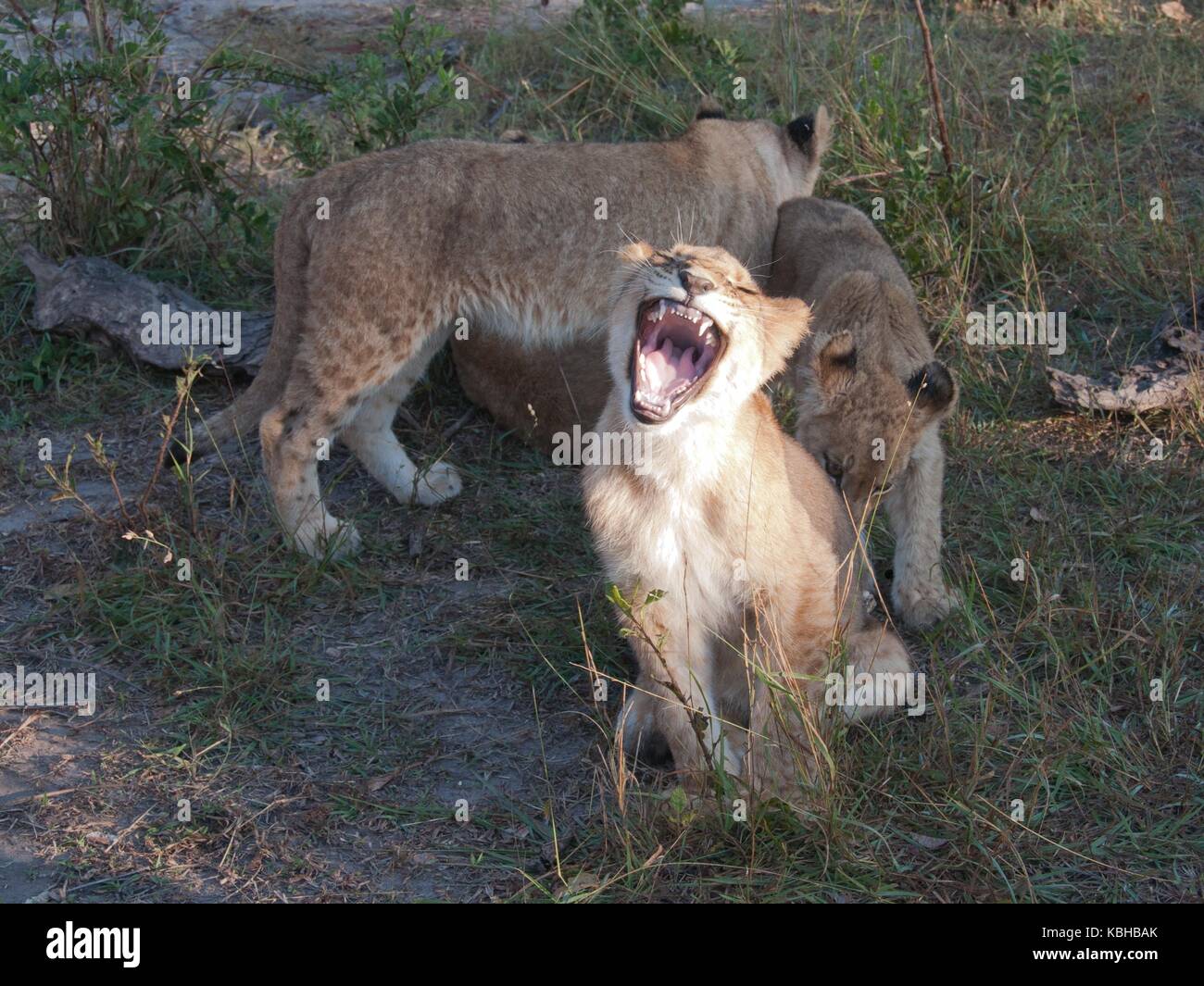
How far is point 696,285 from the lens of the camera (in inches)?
136

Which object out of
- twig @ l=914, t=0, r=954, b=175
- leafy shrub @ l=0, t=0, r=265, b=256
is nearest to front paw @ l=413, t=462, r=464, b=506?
leafy shrub @ l=0, t=0, r=265, b=256

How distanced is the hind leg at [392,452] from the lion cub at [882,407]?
4.74ft

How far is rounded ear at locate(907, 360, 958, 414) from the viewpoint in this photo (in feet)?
14.2

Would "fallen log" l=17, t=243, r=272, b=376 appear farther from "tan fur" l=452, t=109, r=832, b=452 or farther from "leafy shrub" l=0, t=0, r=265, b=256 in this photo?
"tan fur" l=452, t=109, r=832, b=452

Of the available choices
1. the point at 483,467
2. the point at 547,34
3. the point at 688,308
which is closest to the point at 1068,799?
the point at 688,308

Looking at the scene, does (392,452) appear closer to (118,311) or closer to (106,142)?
(118,311)

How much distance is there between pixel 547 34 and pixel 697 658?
16.8 feet

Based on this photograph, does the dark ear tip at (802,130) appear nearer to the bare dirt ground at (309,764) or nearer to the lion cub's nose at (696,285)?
the bare dirt ground at (309,764)

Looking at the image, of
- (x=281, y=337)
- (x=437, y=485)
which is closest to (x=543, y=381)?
(x=437, y=485)

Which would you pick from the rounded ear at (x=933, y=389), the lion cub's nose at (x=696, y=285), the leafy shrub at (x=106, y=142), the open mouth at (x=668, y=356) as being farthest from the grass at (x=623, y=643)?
the lion cub's nose at (x=696, y=285)

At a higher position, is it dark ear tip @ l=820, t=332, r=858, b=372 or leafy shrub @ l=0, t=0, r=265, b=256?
leafy shrub @ l=0, t=0, r=265, b=256

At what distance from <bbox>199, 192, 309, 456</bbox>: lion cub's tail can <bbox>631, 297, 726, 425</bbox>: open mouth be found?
1.78m

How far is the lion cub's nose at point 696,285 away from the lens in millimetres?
3461

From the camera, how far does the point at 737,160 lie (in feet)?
18.8
